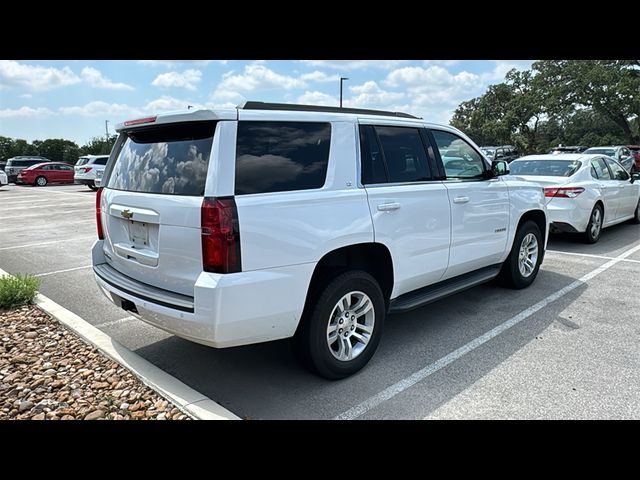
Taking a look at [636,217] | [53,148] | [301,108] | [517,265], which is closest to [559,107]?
[636,217]

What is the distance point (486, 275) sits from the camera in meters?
4.96

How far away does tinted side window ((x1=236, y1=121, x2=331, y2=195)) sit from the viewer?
9.63 feet

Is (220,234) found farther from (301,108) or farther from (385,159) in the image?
(385,159)

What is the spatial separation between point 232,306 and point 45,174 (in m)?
30.7

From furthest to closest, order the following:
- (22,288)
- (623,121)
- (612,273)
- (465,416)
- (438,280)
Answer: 1. (623,121)
2. (612,273)
3. (22,288)
4. (438,280)
5. (465,416)

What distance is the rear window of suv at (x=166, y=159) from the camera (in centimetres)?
294

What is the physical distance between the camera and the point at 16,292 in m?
4.75

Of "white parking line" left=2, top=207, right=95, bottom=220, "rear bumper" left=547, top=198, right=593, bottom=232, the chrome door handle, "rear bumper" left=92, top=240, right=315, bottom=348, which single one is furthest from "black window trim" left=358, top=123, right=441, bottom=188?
"white parking line" left=2, top=207, right=95, bottom=220

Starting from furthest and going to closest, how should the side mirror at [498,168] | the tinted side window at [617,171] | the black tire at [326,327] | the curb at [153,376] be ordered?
the tinted side window at [617,171]
the side mirror at [498,168]
the black tire at [326,327]
the curb at [153,376]

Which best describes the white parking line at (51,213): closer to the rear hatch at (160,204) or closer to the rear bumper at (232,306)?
the rear hatch at (160,204)

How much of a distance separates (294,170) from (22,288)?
357 centimetres

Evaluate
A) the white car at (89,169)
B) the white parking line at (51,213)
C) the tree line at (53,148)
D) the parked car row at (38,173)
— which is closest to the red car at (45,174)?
the parked car row at (38,173)
